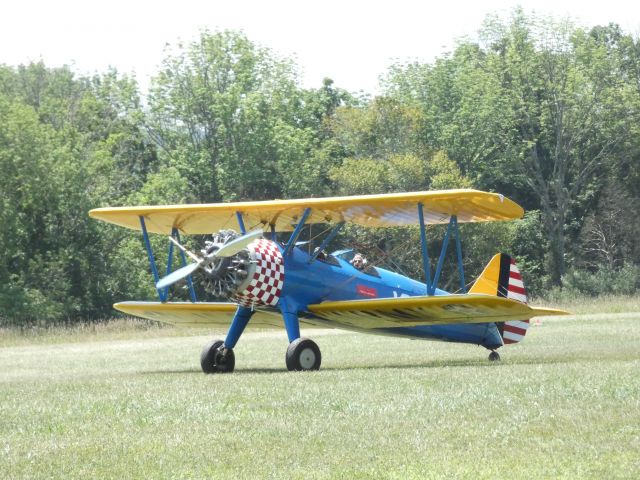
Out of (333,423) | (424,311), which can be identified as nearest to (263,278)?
(424,311)

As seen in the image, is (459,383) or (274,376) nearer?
(459,383)

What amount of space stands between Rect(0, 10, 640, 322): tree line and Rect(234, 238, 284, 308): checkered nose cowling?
32235 mm

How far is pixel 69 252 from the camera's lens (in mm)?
45281

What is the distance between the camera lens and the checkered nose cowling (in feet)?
49.4

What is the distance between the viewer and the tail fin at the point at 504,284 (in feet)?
59.0

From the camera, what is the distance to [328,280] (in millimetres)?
16172

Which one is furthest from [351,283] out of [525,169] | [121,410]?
[525,169]

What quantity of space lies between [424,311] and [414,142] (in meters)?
40.9

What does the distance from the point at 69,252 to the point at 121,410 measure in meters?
35.4

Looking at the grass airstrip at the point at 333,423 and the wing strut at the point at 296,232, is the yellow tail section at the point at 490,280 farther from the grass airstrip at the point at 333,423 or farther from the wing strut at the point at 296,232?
the wing strut at the point at 296,232

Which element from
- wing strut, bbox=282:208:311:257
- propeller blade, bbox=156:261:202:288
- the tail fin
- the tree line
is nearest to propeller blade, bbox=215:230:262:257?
propeller blade, bbox=156:261:202:288

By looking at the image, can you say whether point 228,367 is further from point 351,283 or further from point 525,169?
point 525,169

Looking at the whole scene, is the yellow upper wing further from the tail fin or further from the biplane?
the tail fin

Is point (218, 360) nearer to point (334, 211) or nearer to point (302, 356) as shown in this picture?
point (302, 356)
